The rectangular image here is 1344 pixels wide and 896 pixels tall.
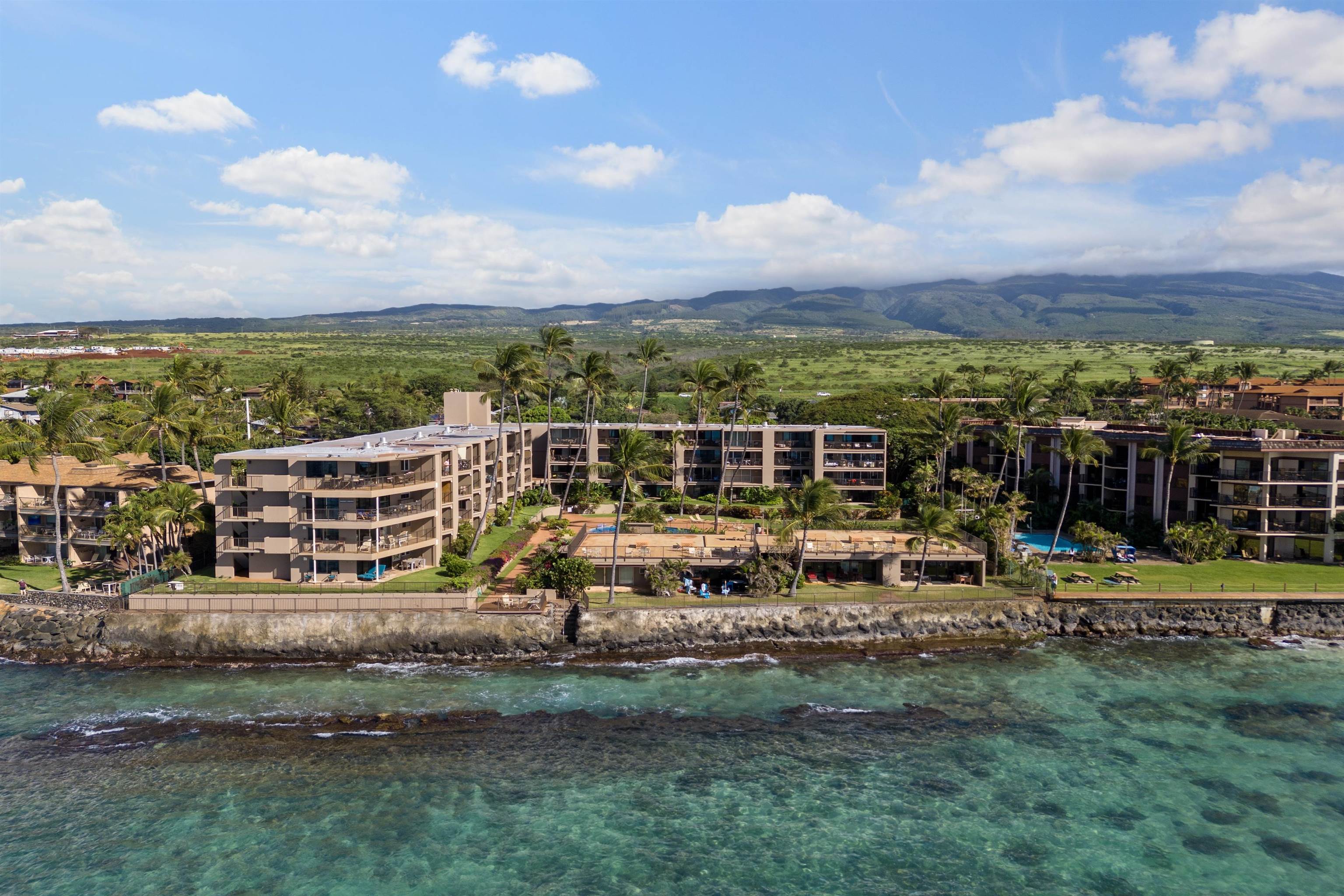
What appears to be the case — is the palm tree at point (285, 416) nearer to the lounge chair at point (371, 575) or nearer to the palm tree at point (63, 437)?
the palm tree at point (63, 437)

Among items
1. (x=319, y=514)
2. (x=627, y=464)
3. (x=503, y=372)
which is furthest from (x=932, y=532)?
(x=319, y=514)

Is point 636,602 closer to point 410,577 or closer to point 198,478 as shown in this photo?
point 410,577

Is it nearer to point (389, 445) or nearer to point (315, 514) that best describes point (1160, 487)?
point (389, 445)

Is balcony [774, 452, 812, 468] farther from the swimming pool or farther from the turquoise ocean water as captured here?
the turquoise ocean water

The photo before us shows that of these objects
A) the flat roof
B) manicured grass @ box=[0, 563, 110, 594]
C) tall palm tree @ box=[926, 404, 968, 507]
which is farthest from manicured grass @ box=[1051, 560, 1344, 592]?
manicured grass @ box=[0, 563, 110, 594]

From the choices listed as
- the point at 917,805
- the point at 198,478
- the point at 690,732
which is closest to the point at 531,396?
the point at 198,478
